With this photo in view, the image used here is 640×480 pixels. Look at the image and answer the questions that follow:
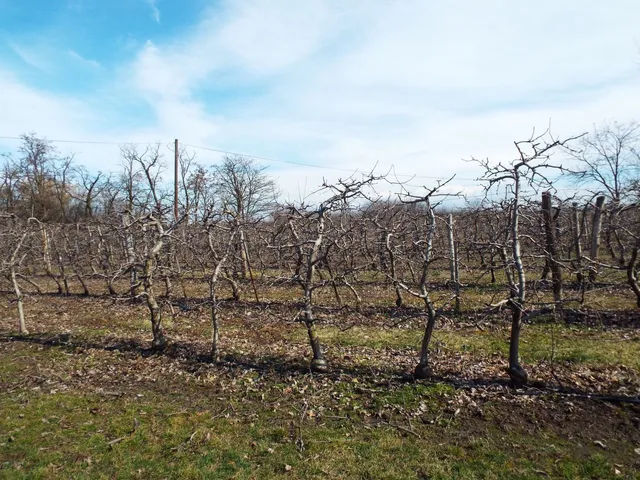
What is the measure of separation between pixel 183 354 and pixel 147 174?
19607 mm

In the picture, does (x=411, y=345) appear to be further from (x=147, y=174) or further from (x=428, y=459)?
(x=147, y=174)

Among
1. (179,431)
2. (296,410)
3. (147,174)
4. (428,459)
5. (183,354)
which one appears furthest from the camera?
(147,174)

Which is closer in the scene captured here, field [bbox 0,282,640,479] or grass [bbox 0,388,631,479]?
grass [bbox 0,388,631,479]

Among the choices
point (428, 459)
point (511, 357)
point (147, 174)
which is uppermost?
point (147, 174)

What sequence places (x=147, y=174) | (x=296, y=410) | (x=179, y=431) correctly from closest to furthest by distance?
1. (x=179, y=431)
2. (x=296, y=410)
3. (x=147, y=174)

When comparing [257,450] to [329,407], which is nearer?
[257,450]

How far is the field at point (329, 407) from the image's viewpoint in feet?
12.4

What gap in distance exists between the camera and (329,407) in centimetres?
491

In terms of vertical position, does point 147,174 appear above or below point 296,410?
above

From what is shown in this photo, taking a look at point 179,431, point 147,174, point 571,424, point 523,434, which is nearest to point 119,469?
point 179,431

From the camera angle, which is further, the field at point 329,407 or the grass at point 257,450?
the field at point 329,407

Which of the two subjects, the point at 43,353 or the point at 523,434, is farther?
the point at 43,353

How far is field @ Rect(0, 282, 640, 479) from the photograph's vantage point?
12.4 feet

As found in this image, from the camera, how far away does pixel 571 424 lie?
4238mm
